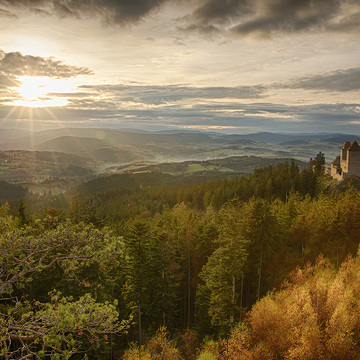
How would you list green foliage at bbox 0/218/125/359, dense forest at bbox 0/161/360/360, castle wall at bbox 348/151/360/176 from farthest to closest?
castle wall at bbox 348/151/360/176 < dense forest at bbox 0/161/360/360 < green foliage at bbox 0/218/125/359

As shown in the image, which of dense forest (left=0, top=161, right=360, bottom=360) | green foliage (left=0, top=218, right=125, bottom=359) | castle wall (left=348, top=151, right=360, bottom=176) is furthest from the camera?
castle wall (left=348, top=151, right=360, bottom=176)

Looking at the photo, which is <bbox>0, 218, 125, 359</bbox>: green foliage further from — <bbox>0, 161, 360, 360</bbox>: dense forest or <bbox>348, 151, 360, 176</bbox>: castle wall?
<bbox>348, 151, 360, 176</bbox>: castle wall

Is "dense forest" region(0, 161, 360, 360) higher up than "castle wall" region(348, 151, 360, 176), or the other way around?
"castle wall" region(348, 151, 360, 176)

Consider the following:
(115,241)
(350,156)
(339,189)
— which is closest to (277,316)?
(115,241)

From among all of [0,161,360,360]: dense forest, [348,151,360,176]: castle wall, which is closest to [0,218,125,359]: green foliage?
[0,161,360,360]: dense forest

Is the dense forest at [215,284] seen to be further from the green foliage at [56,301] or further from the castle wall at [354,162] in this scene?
the castle wall at [354,162]

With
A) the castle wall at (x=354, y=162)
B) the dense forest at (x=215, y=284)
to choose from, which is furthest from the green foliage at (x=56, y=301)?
the castle wall at (x=354, y=162)

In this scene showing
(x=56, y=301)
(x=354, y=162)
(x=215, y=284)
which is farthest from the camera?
(x=354, y=162)

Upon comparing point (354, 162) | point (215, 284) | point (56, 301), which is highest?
point (354, 162)

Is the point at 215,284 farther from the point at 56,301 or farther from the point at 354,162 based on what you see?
the point at 354,162

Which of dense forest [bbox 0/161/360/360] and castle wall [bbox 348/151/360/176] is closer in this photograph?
dense forest [bbox 0/161/360/360]

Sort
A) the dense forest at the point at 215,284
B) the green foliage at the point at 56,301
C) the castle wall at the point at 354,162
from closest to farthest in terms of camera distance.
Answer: the green foliage at the point at 56,301 < the dense forest at the point at 215,284 < the castle wall at the point at 354,162

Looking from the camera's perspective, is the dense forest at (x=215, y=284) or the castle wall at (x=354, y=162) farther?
the castle wall at (x=354, y=162)

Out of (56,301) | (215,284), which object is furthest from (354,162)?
(56,301)
